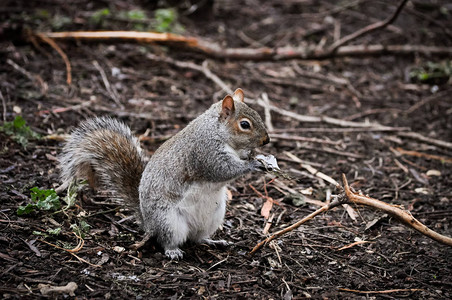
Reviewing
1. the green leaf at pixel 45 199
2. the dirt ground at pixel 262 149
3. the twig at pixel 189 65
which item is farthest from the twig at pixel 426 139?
the green leaf at pixel 45 199

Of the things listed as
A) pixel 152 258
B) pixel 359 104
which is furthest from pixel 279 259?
pixel 359 104

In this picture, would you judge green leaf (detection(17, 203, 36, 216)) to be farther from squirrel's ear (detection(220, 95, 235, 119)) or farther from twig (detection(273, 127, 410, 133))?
A: twig (detection(273, 127, 410, 133))

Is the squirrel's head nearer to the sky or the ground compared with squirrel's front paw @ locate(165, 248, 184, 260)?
nearer to the sky

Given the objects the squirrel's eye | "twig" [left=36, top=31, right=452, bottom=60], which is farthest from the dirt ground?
the squirrel's eye

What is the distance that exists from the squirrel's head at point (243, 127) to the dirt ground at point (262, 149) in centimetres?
38

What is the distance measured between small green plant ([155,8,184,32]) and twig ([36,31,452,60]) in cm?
46

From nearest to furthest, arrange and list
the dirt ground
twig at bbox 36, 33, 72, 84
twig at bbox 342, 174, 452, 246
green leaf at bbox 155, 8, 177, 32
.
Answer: twig at bbox 342, 174, 452, 246, the dirt ground, twig at bbox 36, 33, 72, 84, green leaf at bbox 155, 8, 177, 32

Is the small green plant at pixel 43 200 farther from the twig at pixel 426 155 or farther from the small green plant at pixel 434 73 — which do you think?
the small green plant at pixel 434 73

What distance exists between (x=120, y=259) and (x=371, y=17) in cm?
695

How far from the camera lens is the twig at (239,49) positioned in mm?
5746

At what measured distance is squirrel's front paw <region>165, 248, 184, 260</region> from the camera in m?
3.01

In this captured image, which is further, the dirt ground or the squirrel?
the squirrel

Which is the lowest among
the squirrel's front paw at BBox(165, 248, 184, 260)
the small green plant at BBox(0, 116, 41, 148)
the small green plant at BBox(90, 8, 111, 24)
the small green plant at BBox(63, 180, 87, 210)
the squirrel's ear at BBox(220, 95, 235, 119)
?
the squirrel's front paw at BBox(165, 248, 184, 260)

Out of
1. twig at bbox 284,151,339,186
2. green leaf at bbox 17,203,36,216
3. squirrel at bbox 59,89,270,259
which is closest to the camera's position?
green leaf at bbox 17,203,36,216
